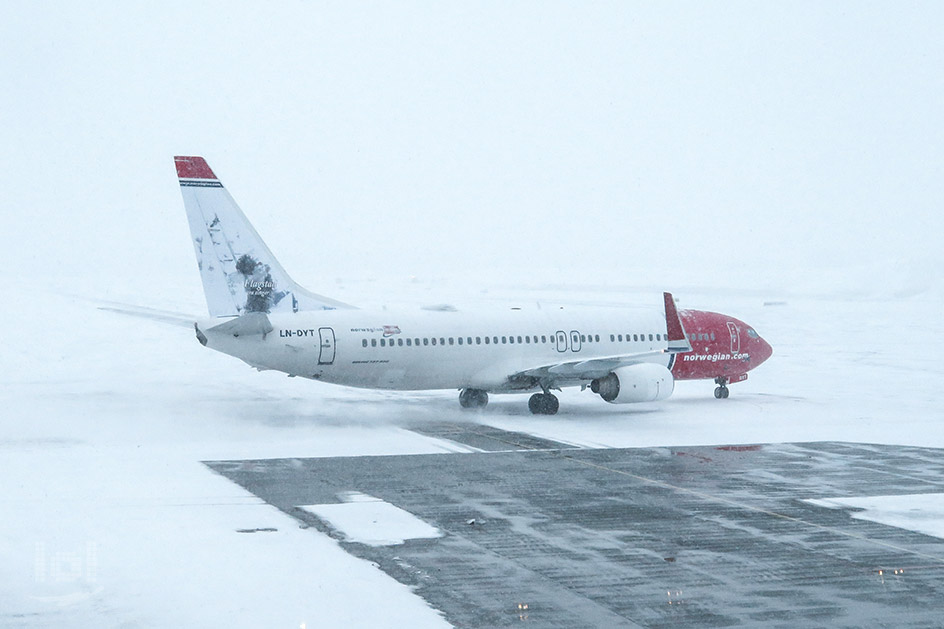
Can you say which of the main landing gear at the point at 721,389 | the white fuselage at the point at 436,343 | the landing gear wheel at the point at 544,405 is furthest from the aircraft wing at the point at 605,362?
the main landing gear at the point at 721,389

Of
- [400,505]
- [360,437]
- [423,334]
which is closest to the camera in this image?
[400,505]

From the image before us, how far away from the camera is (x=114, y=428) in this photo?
34188 millimetres

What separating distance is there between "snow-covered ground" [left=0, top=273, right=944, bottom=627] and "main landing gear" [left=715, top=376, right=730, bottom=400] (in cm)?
92

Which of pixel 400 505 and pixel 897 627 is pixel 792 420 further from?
pixel 897 627

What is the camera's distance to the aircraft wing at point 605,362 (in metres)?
38.6

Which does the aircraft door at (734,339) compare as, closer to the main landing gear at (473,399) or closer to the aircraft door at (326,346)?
the main landing gear at (473,399)

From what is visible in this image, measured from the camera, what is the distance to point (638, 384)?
38219 millimetres

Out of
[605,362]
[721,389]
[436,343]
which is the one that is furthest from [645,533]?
[721,389]

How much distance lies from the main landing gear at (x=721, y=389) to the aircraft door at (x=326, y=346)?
57.2 feet

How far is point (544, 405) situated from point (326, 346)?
878cm

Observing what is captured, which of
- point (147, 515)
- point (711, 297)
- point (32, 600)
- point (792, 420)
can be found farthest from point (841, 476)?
point (711, 297)

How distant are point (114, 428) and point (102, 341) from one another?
35.4m

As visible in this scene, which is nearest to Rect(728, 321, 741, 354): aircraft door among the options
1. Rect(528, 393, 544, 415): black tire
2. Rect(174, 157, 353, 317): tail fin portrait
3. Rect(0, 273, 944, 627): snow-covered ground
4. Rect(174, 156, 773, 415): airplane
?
Rect(174, 156, 773, 415): airplane

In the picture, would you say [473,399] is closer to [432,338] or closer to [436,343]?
[436,343]
